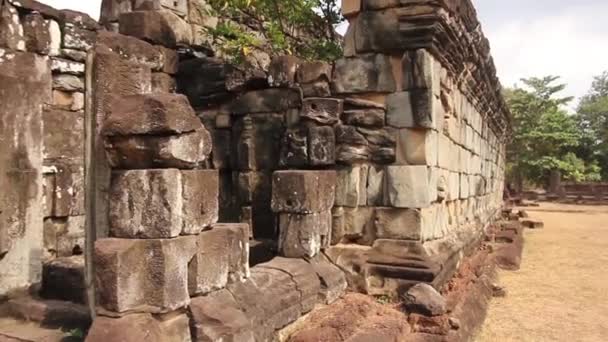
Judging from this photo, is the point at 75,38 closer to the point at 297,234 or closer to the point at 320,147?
the point at 320,147

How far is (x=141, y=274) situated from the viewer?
2709 millimetres

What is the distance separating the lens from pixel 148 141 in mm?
2797

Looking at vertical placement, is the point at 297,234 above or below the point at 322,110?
below

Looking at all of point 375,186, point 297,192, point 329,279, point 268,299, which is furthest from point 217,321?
point 375,186

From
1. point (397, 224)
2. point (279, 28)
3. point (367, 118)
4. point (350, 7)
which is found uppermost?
point (279, 28)

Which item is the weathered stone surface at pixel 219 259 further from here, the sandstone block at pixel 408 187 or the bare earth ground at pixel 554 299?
the bare earth ground at pixel 554 299

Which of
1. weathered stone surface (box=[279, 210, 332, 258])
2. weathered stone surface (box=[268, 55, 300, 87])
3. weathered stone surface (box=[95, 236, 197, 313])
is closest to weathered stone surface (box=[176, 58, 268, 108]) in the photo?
weathered stone surface (box=[268, 55, 300, 87])

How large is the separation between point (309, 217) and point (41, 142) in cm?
249

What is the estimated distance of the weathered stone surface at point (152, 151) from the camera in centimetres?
279

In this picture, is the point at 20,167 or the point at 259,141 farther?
the point at 259,141

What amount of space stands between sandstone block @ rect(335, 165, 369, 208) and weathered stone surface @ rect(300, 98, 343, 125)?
1.70 feet

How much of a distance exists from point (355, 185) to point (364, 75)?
1.10m

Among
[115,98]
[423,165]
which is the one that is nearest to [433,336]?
[423,165]

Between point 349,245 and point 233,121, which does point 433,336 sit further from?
point 233,121
